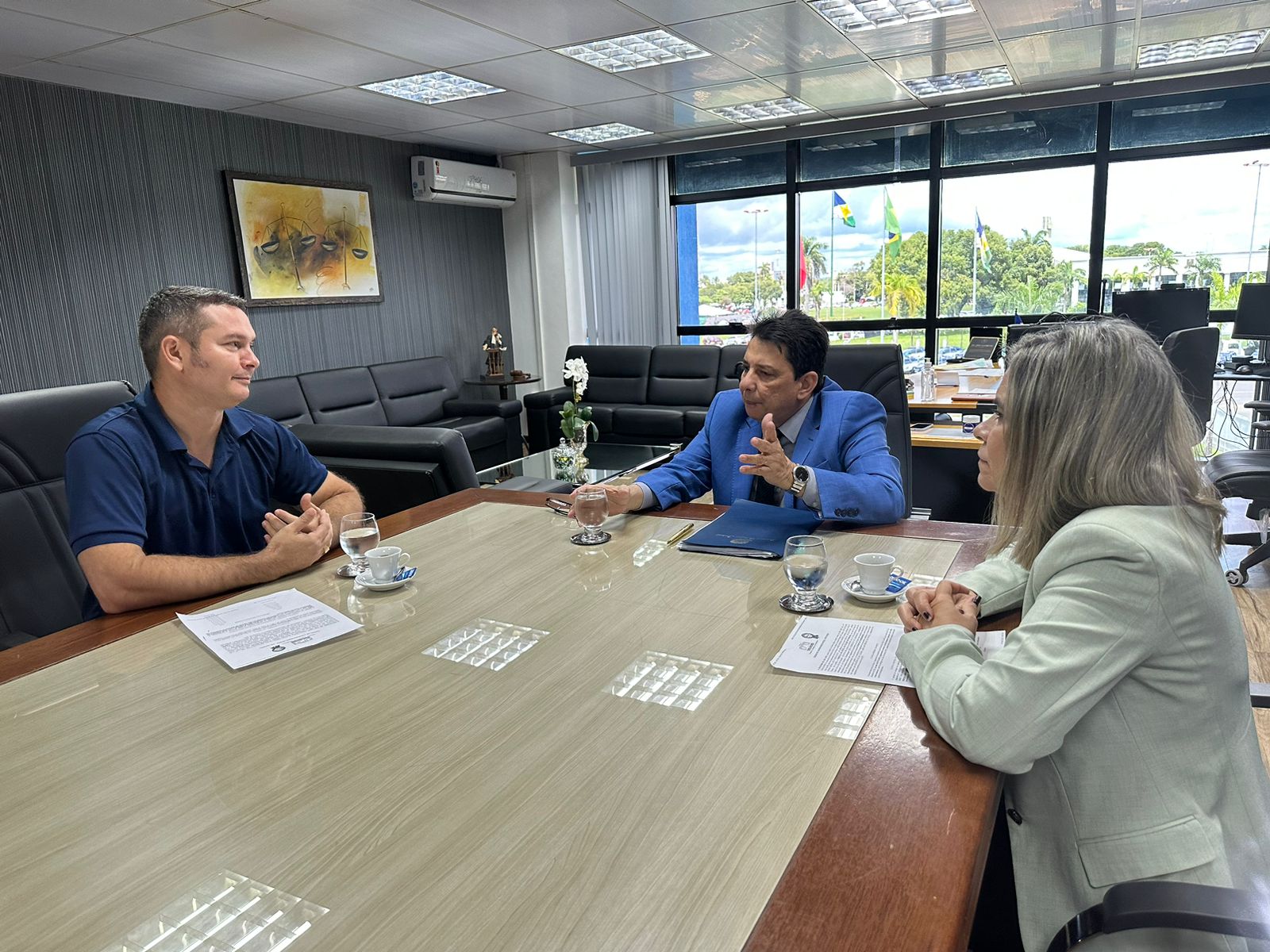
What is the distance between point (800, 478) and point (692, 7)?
2.88 m

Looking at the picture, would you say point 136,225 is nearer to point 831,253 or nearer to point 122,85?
point 122,85

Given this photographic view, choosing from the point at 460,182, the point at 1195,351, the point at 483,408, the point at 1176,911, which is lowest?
the point at 483,408

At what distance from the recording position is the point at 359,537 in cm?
150

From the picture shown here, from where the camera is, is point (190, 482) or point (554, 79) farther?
point (554, 79)

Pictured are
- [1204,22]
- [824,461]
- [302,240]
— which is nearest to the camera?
[824,461]

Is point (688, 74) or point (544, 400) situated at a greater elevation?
point (688, 74)

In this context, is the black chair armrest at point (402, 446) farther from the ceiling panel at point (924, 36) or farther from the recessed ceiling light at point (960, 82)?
the recessed ceiling light at point (960, 82)

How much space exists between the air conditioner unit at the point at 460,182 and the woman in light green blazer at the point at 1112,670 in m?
6.16

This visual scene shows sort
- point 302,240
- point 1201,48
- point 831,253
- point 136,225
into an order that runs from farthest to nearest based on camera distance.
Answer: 1. point 831,253
2. point 302,240
3. point 1201,48
4. point 136,225

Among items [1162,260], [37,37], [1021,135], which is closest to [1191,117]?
[1162,260]

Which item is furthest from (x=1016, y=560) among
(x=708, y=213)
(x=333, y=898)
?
(x=708, y=213)

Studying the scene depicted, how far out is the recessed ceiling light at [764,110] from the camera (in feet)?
19.2

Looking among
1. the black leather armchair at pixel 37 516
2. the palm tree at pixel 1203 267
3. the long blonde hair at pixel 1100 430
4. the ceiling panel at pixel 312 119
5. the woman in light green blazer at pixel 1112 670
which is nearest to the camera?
the woman in light green blazer at pixel 1112 670

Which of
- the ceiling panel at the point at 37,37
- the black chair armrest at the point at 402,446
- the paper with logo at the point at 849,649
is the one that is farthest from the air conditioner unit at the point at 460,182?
the paper with logo at the point at 849,649
